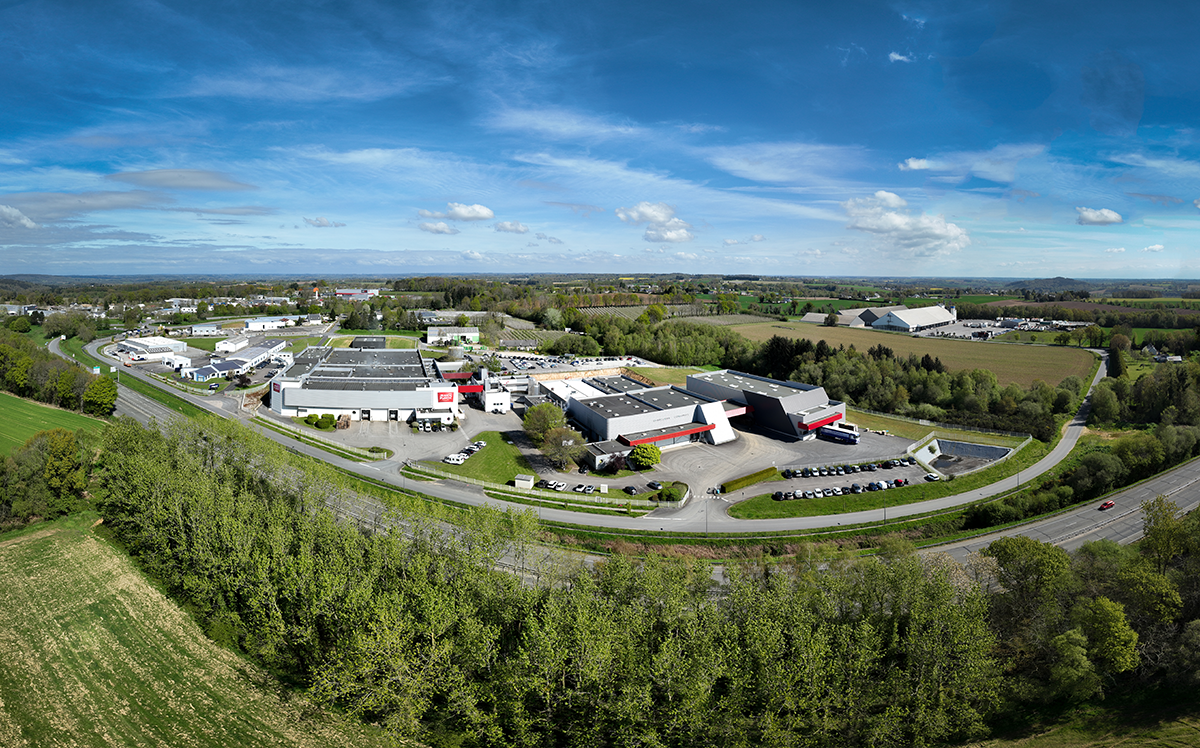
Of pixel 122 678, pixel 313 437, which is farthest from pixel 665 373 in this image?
pixel 122 678

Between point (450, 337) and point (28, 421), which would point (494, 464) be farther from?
point (450, 337)

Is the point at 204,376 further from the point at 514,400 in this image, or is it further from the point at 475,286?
the point at 475,286

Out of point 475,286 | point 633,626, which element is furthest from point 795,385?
point 475,286

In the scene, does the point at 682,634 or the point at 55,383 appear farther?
the point at 55,383

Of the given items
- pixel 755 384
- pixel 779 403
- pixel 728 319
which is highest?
pixel 728 319

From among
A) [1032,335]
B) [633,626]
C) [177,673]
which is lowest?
[177,673]

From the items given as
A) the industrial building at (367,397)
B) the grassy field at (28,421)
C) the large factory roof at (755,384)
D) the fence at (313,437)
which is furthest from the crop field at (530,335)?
the grassy field at (28,421)

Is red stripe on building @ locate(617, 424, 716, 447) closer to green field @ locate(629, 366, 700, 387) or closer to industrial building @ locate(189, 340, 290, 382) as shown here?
green field @ locate(629, 366, 700, 387)
